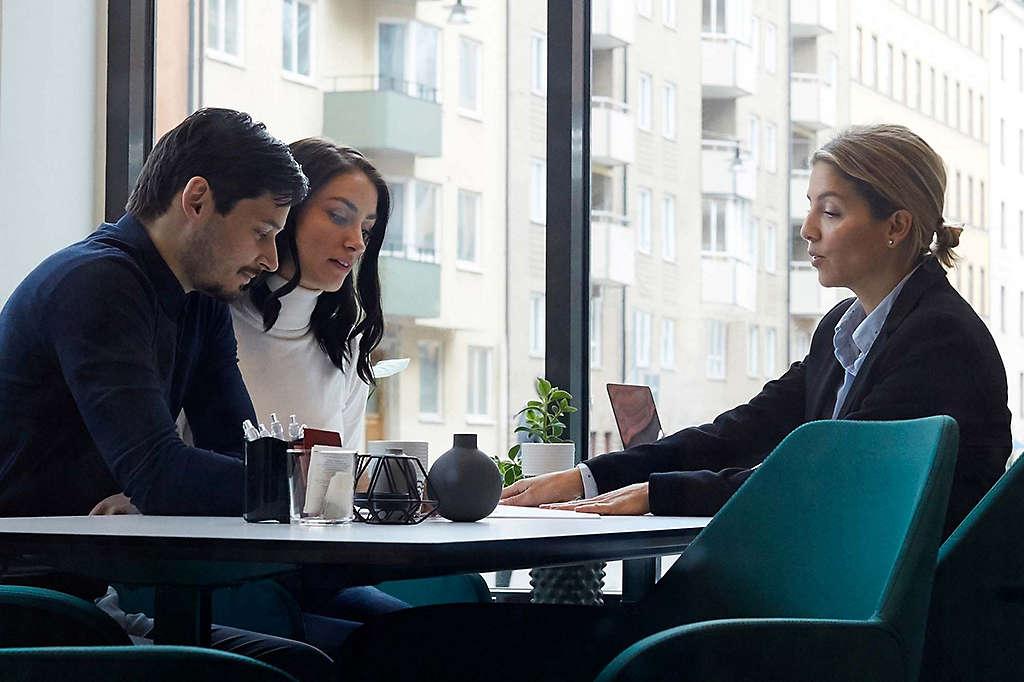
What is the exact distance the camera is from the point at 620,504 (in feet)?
7.52

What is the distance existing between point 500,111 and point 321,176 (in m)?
19.7

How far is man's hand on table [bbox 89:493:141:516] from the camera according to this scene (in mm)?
2021

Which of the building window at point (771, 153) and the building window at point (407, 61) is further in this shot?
the building window at point (407, 61)

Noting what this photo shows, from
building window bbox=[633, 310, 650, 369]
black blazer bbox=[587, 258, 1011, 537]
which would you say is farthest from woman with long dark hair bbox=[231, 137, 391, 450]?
building window bbox=[633, 310, 650, 369]

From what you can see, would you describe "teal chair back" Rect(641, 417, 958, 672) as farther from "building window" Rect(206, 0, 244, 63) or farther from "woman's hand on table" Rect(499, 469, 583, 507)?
"building window" Rect(206, 0, 244, 63)

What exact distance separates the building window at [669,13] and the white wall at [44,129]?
595 centimetres

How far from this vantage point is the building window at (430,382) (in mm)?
20547

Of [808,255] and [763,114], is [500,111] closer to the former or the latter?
[763,114]

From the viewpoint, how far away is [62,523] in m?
1.69

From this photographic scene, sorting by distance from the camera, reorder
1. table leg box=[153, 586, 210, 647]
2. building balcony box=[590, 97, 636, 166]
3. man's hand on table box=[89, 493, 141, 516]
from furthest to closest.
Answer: building balcony box=[590, 97, 636, 166], man's hand on table box=[89, 493, 141, 516], table leg box=[153, 586, 210, 647]

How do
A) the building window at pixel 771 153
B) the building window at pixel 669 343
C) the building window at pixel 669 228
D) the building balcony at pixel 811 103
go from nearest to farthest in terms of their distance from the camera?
the building balcony at pixel 811 103 → the building window at pixel 771 153 → the building window at pixel 669 228 → the building window at pixel 669 343

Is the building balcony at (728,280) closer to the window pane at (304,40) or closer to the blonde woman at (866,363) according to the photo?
the blonde woman at (866,363)

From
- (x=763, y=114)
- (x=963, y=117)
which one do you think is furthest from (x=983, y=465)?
(x=763, y=114)

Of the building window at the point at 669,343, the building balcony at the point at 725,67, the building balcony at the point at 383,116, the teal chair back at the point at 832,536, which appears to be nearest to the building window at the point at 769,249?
the building balcony at the point at 725,67
